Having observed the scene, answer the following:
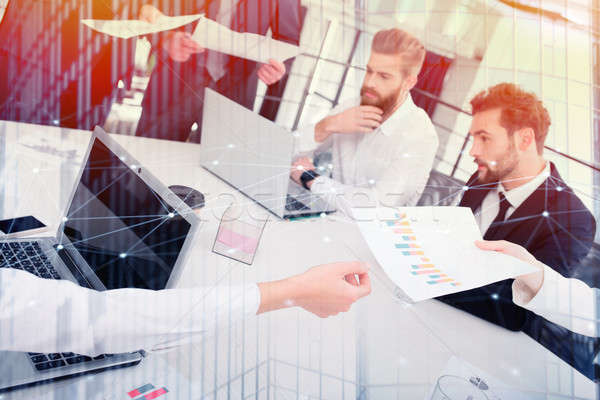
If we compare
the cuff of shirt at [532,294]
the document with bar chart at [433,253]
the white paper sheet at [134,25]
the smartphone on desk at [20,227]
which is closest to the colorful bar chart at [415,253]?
the document with bar chart at [433,253]

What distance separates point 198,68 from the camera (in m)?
1.29

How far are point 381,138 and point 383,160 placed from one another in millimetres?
54

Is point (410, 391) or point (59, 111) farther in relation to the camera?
point (59, 111)

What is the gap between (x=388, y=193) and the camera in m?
0.96

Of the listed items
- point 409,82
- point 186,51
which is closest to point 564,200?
point 409,82

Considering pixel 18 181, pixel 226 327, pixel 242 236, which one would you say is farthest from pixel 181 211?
pixel 18 181

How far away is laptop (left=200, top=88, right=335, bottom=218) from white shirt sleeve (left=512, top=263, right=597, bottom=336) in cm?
51

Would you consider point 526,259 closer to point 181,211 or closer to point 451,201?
point 451,201

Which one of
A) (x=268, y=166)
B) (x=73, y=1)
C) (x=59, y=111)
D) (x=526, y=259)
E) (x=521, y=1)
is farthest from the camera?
(x=59, y=111)

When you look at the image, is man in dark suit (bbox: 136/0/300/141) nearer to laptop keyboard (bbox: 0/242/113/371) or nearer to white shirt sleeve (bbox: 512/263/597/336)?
laptop keyboard (bbox: 0/242/113/371)

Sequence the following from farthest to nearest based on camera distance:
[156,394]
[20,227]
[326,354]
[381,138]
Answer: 1. [381,138]
2. [20,227]
3. [326,354]
4. [156,394]

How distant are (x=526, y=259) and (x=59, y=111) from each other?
1350 millimetres

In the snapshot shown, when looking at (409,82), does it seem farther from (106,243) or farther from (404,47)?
(106,243)

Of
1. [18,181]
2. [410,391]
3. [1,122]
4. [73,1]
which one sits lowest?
[410,391]
